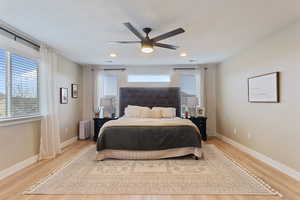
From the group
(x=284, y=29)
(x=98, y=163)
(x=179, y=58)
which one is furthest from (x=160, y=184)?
(x=179, y=58)

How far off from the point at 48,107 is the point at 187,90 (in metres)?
4.16

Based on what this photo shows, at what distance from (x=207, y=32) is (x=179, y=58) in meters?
2.13

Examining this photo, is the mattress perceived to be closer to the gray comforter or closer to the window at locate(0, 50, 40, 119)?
the gray comforter

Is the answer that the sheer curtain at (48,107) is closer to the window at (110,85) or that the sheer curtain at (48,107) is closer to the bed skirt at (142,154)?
the bed skirt at (142,154)

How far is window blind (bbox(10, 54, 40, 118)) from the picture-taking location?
3.50 metres

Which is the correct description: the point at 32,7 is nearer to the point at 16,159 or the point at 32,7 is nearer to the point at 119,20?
the point at 119,20

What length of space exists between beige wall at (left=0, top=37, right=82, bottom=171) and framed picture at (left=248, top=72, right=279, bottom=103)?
448cm

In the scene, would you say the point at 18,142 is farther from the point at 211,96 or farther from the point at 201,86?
the point at 211,96

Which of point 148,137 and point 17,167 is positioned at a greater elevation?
point 148,137

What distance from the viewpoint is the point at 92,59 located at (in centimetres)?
572

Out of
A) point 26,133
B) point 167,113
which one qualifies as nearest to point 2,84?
point 26,133

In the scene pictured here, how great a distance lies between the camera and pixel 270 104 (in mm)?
3713

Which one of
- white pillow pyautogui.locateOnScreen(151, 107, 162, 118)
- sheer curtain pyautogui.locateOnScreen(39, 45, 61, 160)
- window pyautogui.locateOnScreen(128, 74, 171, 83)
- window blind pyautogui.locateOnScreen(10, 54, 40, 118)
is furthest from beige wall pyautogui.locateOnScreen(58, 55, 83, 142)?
white pillow pyautogui.locateOnScreen(151, 107, 162, 118)

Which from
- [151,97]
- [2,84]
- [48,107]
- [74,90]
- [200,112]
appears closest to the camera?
[2,84]
